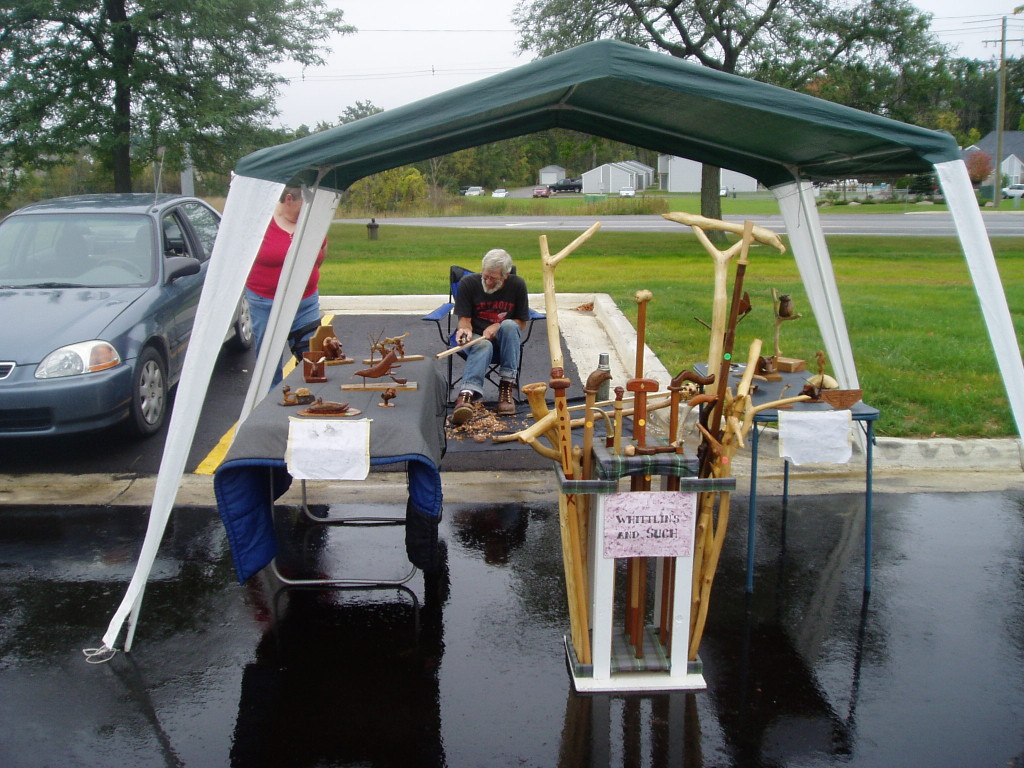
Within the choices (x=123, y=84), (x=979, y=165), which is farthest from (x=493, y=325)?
(x=979, y=165)

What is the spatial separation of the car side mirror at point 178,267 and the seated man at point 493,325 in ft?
7.04

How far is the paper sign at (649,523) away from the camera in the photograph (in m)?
3.13

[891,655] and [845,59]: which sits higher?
[845,59]

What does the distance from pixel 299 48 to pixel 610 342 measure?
1212 centimetres

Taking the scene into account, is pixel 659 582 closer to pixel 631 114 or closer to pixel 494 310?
pixel 631 114

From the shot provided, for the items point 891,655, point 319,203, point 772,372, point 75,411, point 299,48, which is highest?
point 299,48

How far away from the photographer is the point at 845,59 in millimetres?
20000

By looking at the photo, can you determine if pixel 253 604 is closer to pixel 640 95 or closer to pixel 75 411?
pixel 75 411

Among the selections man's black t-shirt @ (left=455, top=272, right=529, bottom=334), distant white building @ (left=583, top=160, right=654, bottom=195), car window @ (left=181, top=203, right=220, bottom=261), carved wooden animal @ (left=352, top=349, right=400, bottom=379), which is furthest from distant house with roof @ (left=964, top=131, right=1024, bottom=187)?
carved wooden animal @ (left=352, top=349, right=400, bottom=379)

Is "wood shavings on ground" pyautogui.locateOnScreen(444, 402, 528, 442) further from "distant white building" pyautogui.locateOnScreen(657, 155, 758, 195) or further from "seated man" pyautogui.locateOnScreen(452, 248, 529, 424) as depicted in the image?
"distant white building" pyautogui.locateOnScreen(657, 155, 758, 195)

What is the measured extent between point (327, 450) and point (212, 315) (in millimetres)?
743

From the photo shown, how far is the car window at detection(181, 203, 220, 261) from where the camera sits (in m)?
7.88

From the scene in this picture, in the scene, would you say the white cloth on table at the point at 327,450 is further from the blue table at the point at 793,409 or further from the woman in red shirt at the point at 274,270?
the woman in red shirt at the point at 274,270

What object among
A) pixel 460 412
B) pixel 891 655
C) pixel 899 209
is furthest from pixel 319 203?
pixel 899 209
